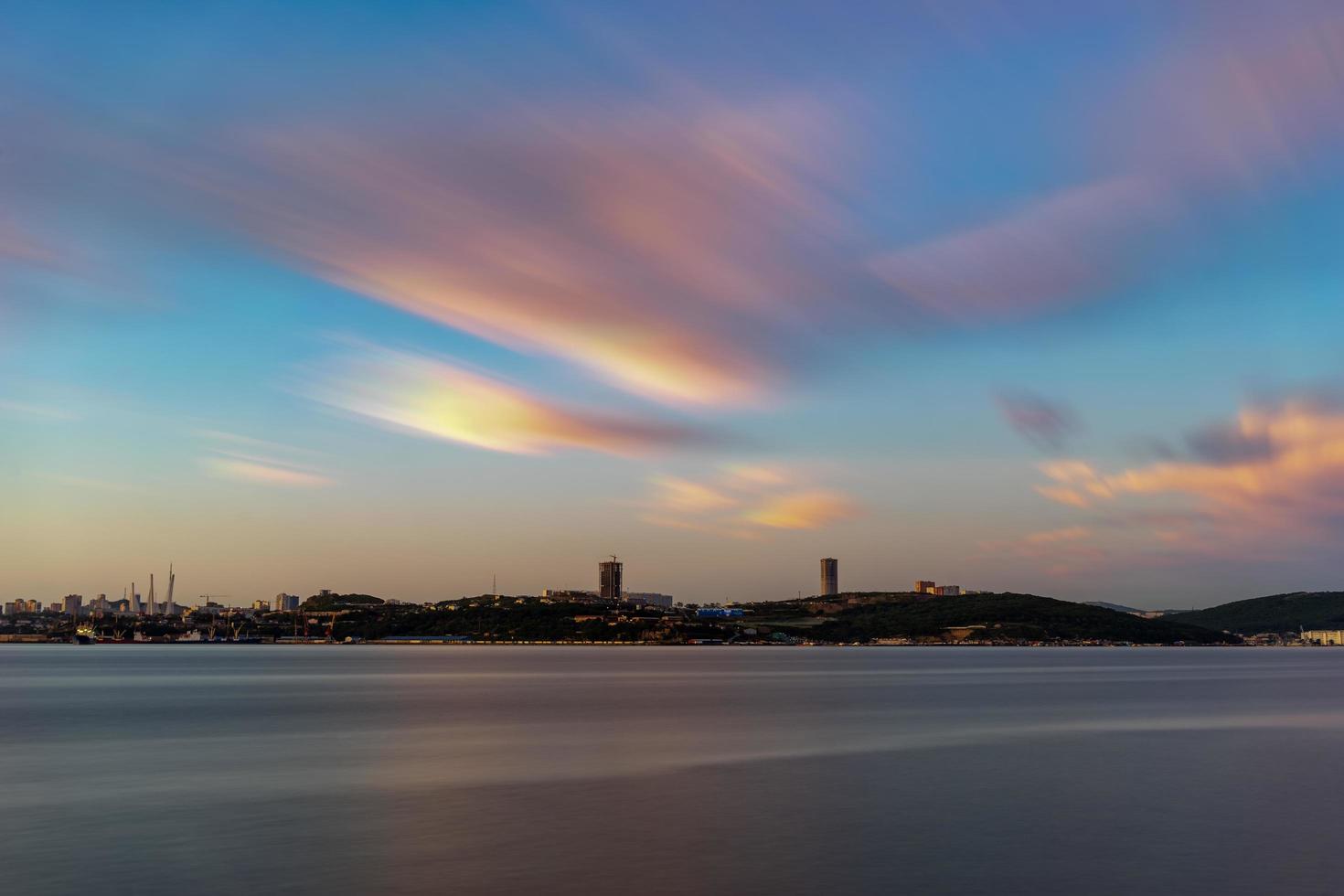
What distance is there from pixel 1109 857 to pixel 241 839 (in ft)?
79.7

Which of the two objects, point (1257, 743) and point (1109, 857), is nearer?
point (1109, 857)

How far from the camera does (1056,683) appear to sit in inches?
5418

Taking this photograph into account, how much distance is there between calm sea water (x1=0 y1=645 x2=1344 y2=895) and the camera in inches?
1118

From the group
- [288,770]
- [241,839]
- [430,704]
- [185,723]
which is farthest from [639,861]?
[430,704]

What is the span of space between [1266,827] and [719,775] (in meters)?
20.7

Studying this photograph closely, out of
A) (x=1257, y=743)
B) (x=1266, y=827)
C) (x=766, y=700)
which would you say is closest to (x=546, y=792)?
(x=1266, y=827)

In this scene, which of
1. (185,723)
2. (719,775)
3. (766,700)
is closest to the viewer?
(719,775)

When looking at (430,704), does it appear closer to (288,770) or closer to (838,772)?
(288,770)

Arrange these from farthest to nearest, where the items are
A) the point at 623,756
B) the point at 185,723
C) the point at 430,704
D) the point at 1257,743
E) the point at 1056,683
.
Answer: the point at 1056,683, the point at 430,704, the point at 185,723, the point at 1257,743, the point at 623,756

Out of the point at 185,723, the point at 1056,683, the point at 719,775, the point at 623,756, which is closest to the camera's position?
the point at 719,775

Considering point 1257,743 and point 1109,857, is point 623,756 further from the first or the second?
point 1257,743

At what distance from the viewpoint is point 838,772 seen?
49.2 m

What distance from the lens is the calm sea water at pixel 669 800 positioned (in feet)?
93.2

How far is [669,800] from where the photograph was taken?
4081cm
